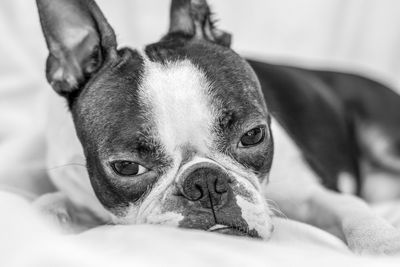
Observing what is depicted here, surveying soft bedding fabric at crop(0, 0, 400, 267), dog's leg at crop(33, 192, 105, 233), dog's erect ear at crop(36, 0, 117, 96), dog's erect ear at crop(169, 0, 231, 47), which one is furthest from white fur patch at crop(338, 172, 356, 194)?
dog's erect ear at crop(36, 0, 117, 96)

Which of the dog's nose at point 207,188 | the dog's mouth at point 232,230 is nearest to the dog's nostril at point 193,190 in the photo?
the dog's nose at point 207,188

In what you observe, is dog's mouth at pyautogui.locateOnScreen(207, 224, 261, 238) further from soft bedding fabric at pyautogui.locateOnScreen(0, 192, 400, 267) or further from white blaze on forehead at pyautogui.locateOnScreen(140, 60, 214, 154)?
white blaze on forehead at pyautogui.locateOnScreen(140, 60, 214, 154)

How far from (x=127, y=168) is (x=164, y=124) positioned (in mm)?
206

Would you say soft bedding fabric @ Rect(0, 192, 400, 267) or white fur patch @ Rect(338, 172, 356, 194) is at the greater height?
soft bedding fabric @ Rect(0, 192, 400, 267)

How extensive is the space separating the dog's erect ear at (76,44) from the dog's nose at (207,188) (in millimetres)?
659

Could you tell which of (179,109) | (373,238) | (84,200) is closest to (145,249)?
(179,109)

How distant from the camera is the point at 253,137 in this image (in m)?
2.43

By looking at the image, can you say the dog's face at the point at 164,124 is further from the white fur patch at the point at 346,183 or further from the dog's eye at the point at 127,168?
the white fur patch at the point at 346,183

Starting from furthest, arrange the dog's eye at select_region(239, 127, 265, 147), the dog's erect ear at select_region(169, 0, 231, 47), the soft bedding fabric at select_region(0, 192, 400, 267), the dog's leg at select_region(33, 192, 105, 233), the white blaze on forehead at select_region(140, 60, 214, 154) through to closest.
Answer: the dog's erect ear at select_region(169, 0, 231, 47) → the dog's leg at select_region(33, 192, 105, 233) → the dog's eye at select_region(239, 127, 265, 147) → the white blaze on forehead at select_region(140, 60, 214, 154) → the soft bedding fabric at select_region(0, 192, 400, 267)

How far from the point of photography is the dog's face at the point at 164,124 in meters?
2.22

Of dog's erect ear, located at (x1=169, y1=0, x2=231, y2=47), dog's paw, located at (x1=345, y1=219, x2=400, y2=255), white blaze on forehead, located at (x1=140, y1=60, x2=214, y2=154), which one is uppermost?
dog's erect ear, located at (x1=169, y1=0, x2=231, y2=47)

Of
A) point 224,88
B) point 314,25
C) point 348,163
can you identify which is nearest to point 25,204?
point 224,88

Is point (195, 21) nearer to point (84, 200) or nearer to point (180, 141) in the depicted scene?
point (180, 141)

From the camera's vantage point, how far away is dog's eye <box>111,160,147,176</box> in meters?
2.31
